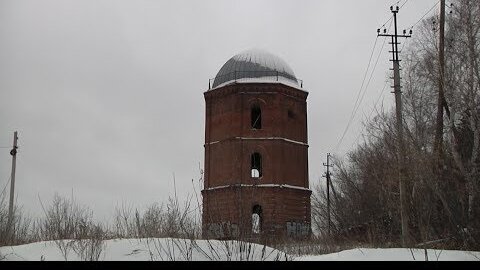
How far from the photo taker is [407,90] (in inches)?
808

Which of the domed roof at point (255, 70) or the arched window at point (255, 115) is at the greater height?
the domed roof at point (255, 70)

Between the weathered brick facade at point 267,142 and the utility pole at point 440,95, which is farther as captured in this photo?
the weathered brick facade at point 267,142

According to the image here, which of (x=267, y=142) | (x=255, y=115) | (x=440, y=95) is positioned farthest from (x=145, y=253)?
(x=255, y=115)

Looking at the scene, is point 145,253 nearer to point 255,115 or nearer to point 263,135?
point 263,135

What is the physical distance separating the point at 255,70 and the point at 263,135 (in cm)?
351

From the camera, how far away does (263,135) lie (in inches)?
1003

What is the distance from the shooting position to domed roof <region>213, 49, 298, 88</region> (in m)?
26.7

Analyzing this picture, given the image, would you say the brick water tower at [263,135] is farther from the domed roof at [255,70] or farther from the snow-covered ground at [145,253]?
the snow-covered ground at [145,253]

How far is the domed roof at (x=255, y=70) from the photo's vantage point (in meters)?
26.7

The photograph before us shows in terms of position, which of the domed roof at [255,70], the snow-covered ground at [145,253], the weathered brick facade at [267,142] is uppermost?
the domed roof at [255,70]

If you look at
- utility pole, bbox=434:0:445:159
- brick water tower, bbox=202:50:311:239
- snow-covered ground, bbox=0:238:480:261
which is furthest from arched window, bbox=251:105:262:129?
snow-covered ground, bbox=0:238:480:261

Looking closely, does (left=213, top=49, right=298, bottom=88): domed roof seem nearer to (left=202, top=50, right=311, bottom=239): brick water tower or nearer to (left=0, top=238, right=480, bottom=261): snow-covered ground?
(left=202, top=50, right=311, bottom=239): brick water tower

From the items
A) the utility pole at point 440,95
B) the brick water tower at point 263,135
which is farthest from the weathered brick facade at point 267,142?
the utility pole at point 440,95
